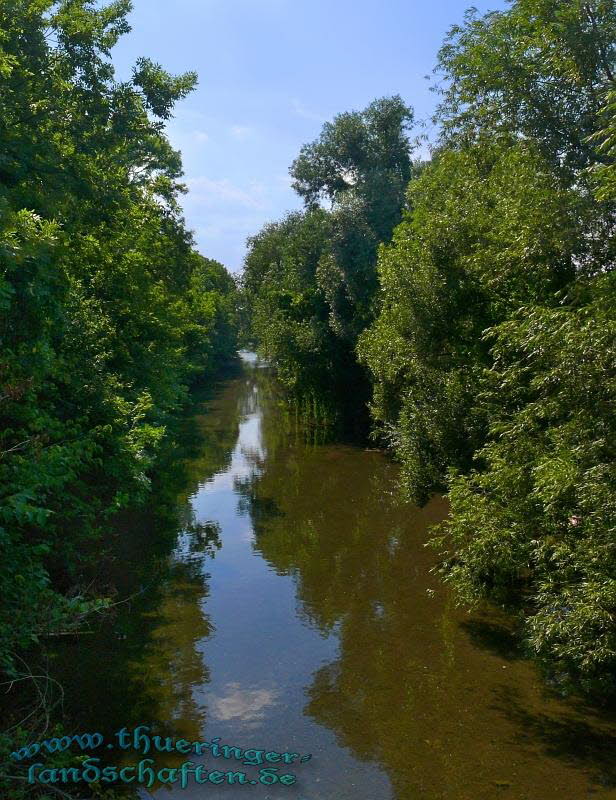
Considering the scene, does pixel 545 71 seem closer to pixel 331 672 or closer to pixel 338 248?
pixel 331 672

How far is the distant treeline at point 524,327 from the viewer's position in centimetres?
982

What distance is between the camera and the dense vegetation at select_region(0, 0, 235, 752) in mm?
8195

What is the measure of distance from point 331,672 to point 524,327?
6.72 metres

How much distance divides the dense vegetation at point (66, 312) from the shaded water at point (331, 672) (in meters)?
1.74

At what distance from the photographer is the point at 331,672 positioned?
12234mm

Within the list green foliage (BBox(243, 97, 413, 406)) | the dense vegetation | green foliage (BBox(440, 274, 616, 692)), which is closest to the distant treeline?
green foliage (BBox(440, 274, 616, 692))

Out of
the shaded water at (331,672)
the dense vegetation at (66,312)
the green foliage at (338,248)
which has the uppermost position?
the green foliage at (338,248)

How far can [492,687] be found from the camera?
11.7 m

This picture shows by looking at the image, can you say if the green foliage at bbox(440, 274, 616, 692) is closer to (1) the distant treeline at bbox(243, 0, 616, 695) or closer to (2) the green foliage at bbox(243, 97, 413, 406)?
(1) the distant treeline at bbox(243, 0, 616, 695)

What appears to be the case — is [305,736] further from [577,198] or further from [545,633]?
[577,198]

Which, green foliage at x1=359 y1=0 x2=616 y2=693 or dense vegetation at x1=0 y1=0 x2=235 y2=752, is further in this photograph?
green foliage at x1=359 y1=0 x2=616 y2=693

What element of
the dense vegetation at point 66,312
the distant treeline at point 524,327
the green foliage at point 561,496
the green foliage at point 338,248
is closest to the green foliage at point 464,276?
the distant treeline at point 524,327

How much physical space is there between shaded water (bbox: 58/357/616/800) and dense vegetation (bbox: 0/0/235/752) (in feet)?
5.70

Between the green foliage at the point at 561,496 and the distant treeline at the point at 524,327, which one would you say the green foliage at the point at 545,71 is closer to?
the distant treeline at the point at 524,327
